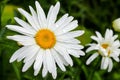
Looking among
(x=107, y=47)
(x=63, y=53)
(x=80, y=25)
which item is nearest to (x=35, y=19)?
(x=63, y=53)

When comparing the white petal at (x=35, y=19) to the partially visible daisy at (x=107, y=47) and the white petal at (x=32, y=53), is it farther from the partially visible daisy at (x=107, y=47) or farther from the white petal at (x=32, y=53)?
the partially visible daisy at (x=107, y=47)

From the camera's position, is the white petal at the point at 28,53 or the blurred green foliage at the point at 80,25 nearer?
the white petal at the point at 28,53

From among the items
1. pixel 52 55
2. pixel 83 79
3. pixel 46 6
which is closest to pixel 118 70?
pixel 83 79

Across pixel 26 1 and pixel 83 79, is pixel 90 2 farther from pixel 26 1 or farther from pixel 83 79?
pixel 26 1

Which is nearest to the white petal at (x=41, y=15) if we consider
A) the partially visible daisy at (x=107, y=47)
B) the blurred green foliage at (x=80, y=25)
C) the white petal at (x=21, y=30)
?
the white petal at (x=21, y=30)

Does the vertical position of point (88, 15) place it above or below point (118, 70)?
above

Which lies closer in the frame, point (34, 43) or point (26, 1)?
point (34, 43)

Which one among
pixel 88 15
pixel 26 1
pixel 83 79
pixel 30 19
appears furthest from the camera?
pixel 88 15

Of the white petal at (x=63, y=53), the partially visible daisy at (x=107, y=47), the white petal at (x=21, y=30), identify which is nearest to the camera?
the white petal at (x=21, y=30)
